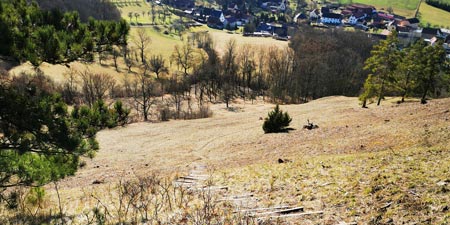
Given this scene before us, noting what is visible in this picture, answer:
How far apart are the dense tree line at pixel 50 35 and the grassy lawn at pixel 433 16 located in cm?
15704

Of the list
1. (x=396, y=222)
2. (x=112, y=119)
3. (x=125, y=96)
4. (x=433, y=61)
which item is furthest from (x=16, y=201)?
(x=125, y=96)

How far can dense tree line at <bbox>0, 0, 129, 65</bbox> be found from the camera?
26.4ft

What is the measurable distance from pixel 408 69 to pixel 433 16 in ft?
457

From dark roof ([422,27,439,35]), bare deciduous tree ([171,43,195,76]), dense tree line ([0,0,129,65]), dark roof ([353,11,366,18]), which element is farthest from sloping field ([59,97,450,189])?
dark roof ([353,11,366,18])

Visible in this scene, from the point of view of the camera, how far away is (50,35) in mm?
8453

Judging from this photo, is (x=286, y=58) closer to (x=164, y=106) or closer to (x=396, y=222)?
(x=164, y=106)

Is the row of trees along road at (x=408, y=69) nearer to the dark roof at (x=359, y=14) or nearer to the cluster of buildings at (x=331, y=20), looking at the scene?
the cluster of buildings at (x=331, y=20)

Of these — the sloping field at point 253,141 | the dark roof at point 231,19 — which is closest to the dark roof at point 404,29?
the dark roof at point 231,19

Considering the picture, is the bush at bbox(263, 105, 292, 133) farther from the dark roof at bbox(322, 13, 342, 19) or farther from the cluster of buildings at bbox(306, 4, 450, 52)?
the dark roof at bbox(322, 13, 342, 19)

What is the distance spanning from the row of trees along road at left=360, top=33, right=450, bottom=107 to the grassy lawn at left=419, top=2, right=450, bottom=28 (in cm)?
12293

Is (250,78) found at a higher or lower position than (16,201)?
lower

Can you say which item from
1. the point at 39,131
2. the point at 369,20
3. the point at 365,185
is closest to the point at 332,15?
the point at 369,20

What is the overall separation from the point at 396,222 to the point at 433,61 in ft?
97.2

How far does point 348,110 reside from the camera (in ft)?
114
